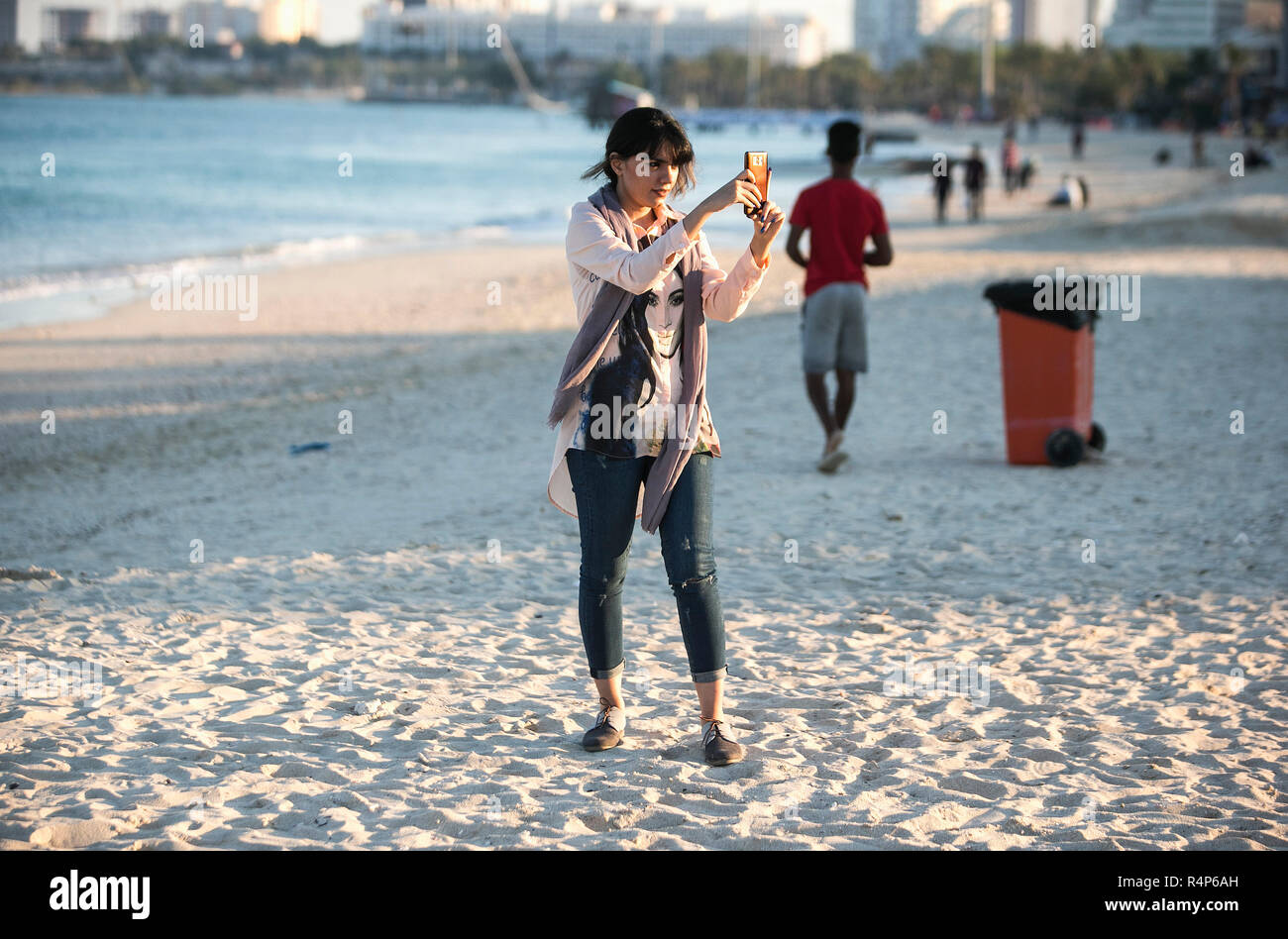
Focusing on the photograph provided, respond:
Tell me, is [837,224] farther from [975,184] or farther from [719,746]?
[975,184]

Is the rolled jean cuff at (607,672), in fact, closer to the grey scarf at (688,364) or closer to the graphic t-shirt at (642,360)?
the grey scarf at (688,364)

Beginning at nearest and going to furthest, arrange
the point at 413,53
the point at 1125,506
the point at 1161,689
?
1. the point at 1161,689
2. the point at 1125,506
3. the point at 413,53

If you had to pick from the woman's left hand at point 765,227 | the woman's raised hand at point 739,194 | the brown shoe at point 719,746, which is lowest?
the brown shoe at point 719,746

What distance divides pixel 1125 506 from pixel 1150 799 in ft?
11.2

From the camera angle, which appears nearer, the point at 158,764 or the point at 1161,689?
the point at 158,764

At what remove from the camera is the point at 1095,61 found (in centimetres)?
12281

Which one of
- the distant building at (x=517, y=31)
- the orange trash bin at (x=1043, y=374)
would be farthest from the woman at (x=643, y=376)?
the distant building at (x=517, y=31)

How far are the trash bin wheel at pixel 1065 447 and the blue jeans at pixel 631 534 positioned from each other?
4357 mm

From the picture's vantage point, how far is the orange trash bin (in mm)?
7055

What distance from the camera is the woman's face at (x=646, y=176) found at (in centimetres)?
330

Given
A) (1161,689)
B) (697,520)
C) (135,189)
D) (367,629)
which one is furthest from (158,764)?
(135,189)
